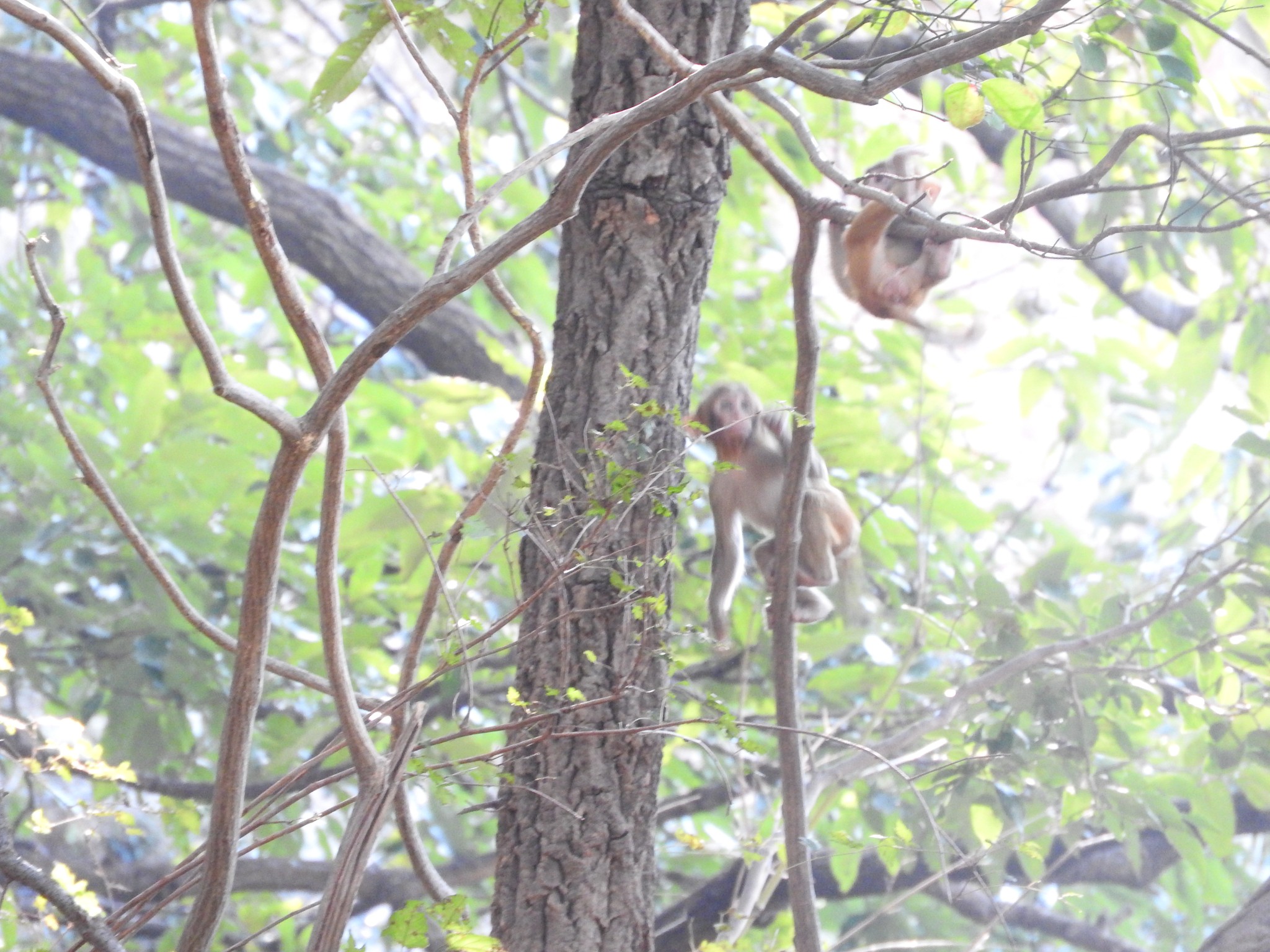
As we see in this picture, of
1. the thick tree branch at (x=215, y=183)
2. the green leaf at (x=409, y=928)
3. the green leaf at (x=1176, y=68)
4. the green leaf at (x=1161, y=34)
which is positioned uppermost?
the thick tree branch at (x=215, y=183)

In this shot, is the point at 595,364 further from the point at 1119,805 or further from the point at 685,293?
the point at 1119,805

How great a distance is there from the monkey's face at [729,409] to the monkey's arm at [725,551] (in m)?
0.13

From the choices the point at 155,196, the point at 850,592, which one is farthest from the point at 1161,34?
the point at 850,592

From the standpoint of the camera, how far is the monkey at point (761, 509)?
3.46 m

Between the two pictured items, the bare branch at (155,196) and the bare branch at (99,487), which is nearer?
the bare branch at (155,196)

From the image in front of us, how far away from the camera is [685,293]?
2299mm

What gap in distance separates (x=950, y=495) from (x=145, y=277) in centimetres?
405

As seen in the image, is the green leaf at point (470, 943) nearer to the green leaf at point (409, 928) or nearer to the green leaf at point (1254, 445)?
the green leaf at point (409, 928)

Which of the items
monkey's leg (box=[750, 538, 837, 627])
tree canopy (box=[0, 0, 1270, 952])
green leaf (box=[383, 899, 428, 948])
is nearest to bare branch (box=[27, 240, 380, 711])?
tree canopy (box=[0, 0, 1270, 952])

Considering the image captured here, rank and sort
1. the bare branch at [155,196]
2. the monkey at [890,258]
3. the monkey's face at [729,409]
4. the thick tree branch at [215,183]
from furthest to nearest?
the thick tree branch at [215,183]
the monkey's face at [729,409]
the monkey at [890,258]
the bare branch at [155,196]

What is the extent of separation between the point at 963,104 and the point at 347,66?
128cm

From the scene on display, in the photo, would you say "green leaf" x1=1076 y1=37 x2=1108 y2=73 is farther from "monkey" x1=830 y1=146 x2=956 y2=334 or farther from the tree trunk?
"monkey" x1=830 y1=146 x2=956 y2=334

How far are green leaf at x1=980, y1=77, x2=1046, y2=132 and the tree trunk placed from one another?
0.70 metres

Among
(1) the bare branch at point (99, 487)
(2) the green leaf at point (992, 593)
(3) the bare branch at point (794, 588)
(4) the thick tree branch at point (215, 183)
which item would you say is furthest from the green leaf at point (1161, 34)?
(4) the thick tree branch at point (215, 183)
